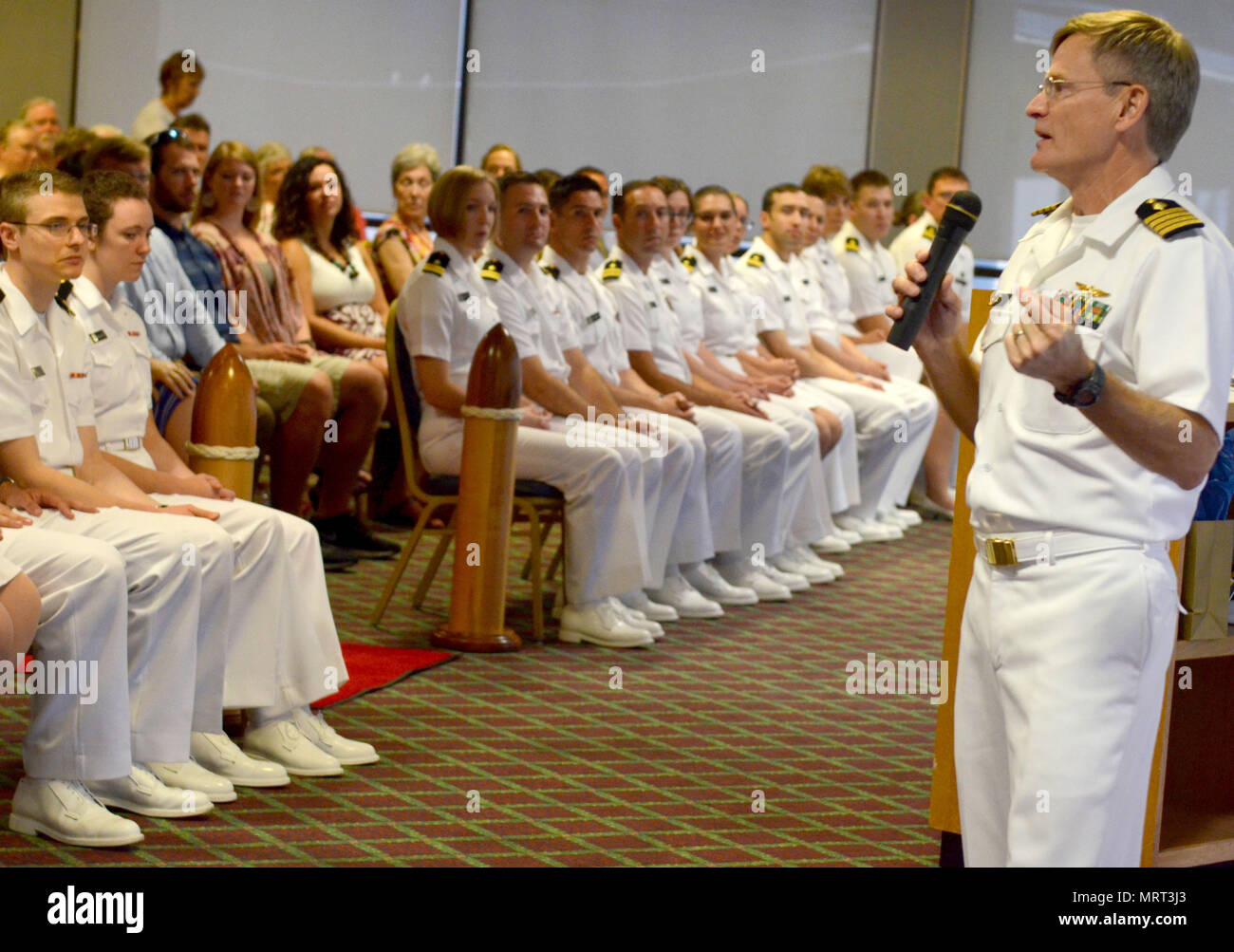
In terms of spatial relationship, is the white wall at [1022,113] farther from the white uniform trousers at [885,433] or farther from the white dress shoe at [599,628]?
the white dress shoe at [599,628]

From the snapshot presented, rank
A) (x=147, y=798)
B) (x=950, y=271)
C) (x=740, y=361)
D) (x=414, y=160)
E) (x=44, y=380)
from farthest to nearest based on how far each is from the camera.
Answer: (x=950, y=271) < (x=414, y=160) < (x=740, y=361) < (x=44, y=380) < (x=147, y=798)

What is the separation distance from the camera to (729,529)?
5.91 metres

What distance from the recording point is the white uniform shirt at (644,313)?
19.8 ft

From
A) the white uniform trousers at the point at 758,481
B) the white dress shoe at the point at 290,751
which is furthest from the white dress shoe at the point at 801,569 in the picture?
the white dress shoe at the point at 290,751

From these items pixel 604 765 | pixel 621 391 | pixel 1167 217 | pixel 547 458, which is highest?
pixel 1167 217

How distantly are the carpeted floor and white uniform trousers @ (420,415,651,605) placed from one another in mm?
242

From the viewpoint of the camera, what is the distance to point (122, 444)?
371 centimetres

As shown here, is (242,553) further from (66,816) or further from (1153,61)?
(1153,61)

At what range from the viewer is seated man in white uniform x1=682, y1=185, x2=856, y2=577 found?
659cm

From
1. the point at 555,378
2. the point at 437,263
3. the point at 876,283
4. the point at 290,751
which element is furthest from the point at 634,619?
the point at 876,283

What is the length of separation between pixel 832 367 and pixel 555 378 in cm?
250

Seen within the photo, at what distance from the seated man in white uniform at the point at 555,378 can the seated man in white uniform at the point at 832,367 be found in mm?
1860
